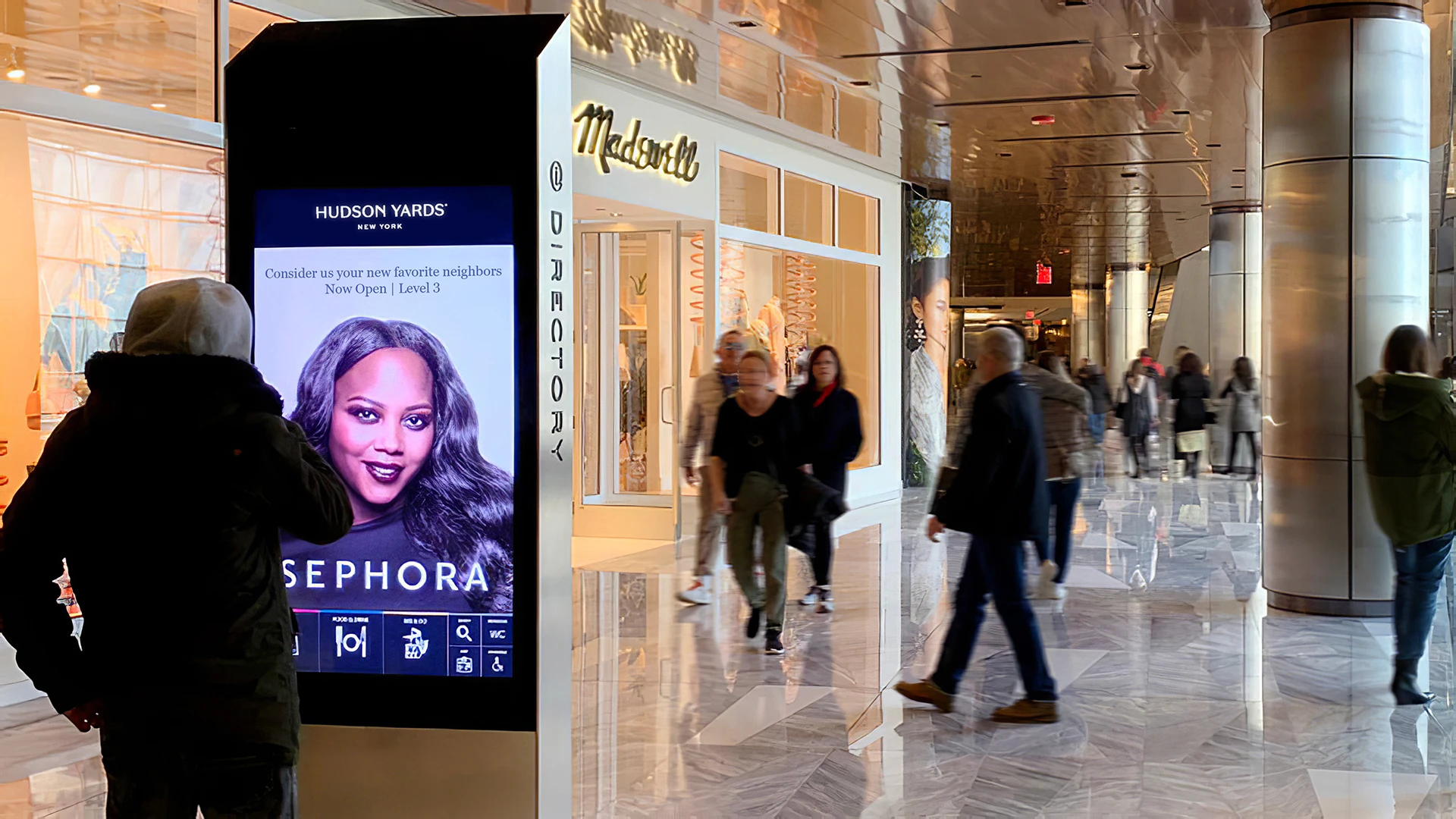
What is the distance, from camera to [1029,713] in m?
5.95

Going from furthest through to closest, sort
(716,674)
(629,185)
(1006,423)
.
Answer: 1. (629,185)
2. (716,674)
3. (1006,423)

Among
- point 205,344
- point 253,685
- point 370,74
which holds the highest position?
point 370,74

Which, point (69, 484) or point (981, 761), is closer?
point (69, 484)

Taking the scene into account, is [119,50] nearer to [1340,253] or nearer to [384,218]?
[384,218]

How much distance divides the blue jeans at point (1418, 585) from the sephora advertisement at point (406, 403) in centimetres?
483

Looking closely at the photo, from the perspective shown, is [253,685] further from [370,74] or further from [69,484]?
[370,74]

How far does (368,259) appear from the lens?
318 centimetres

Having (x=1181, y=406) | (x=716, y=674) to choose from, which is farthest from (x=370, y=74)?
(x=1181, y=406)

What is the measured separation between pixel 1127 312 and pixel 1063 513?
33648 millimetres

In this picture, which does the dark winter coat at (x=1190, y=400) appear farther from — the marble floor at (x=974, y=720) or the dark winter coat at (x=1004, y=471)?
the dark winter coat at (x=1004, y=471)

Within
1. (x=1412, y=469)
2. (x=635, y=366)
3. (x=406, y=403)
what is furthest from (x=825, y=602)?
(x=406, y=403)

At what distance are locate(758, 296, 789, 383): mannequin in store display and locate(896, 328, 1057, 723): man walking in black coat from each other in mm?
8114

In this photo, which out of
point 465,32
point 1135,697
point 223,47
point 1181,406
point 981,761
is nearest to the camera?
point 465,32

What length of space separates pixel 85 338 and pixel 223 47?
1.81 metres
